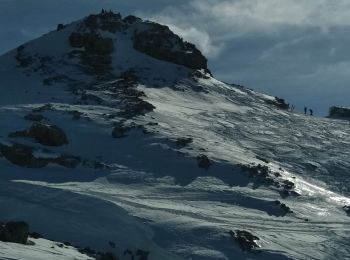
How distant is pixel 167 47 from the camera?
58.1 m

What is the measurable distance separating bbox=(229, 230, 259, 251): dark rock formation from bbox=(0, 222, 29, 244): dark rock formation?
8.10 m

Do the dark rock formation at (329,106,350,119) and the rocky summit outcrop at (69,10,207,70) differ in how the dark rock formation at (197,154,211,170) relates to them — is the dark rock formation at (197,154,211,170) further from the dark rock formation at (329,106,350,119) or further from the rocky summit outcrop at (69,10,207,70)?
the dark rock formation at (329,106,350,119)

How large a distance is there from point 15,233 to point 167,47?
129 feet

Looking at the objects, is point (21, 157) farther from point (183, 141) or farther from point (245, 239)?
point (245, 239)

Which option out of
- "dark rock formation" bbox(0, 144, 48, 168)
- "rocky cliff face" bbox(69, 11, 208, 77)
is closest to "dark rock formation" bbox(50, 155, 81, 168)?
"dark rock formation" bbox(0, 144, 48, 168)

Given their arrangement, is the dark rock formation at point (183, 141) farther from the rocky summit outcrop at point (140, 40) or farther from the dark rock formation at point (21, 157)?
the rocky summit outcrop at point (140, 40)

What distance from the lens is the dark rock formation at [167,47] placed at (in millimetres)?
57125

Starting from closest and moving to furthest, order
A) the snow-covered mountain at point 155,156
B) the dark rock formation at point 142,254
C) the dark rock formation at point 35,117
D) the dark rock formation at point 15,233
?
the dark rock formation at point 15,233 → the dark rock formation at point 142,254 → the snow-covered mountain at point 155,156 → the dark rock formation at point 35,117

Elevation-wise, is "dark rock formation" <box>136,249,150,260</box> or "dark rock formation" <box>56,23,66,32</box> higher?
"dark rock formation" <box>56,23,66,32</box>

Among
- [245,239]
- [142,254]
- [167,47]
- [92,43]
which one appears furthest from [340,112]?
[142,254]

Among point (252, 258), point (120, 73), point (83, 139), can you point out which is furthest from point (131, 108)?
point (252, 258)

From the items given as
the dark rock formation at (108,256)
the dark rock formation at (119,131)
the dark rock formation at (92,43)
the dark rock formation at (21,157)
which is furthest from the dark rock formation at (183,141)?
the dark rock formation at (92,43)

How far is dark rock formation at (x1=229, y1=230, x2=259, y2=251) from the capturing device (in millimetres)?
25031

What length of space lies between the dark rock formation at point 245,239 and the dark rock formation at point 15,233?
810cm
